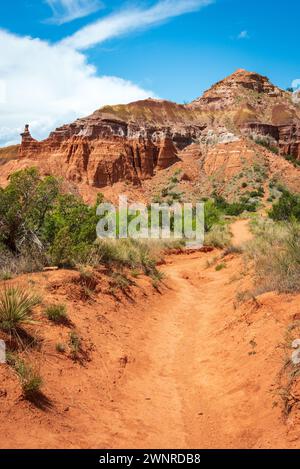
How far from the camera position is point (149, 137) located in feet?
208

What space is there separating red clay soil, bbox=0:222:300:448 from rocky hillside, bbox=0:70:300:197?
48.6 meters

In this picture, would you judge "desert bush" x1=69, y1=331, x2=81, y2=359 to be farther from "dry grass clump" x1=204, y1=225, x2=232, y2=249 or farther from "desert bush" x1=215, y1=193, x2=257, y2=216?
"desert bush" x1=215, y1=193, x2=257, y2=216

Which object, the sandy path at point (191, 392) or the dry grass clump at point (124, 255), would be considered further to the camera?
the dry grass clump at point (124, 255)

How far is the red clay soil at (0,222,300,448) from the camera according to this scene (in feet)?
15.3

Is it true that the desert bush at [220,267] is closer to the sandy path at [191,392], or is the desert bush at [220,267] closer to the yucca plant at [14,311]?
the sandy path at [191,392]

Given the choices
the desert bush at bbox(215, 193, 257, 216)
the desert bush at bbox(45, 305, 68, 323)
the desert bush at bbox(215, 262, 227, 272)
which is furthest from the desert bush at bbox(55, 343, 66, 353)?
the desert bush at bbox(215, 193, 257, 216)

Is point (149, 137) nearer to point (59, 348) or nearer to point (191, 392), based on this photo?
point (59, 348)

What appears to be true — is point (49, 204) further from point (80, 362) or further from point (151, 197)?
point (151, 197)

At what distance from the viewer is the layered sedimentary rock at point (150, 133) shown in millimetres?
58375

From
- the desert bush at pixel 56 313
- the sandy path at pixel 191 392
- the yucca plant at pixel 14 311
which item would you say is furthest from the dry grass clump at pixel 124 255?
the yucca plant at pixel 14 311

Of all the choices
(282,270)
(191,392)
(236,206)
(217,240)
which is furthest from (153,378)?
(236,206)

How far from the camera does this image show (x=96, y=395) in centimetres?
584

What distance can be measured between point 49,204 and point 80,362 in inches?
247
